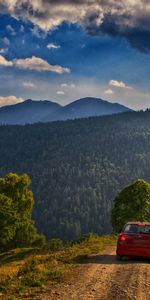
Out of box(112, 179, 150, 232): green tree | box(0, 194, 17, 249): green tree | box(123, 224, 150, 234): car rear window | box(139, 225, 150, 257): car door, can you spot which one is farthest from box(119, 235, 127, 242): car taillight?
box(0, 194, 17, 249): green tree

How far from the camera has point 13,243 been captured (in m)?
83.2

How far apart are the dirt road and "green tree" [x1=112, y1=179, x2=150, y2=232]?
158 feet

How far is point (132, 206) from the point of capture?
73.9 meters

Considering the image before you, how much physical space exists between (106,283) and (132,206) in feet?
186

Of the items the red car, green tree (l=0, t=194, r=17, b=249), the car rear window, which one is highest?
the car rear window

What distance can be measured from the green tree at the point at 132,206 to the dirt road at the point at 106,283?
4819cm

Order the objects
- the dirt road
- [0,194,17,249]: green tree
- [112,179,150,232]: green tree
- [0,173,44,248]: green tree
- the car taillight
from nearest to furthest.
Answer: the dirt road, the car taillight, [112,179,150,232]: green tree, [0,194,17,249]: green tree, [0,173,44,248]: green tree

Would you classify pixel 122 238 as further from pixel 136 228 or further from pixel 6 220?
pixel 6 220

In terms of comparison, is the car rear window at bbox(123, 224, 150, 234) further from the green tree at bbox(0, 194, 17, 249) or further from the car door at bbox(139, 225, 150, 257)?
the green tree at bbox(0, 194, 17, 249)

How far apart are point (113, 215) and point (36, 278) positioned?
56766 mm

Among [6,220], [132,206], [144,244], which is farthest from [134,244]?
[6,220]

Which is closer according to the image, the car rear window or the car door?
the car door

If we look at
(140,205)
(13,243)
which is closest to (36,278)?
(140,205)

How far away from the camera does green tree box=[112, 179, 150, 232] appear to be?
2862 inches
